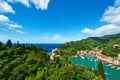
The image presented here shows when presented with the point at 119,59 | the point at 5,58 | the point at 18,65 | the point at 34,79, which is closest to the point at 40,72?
the point at 34,79

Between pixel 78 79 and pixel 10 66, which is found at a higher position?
pixel 10 66

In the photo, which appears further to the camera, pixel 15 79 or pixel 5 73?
pixel 5 73

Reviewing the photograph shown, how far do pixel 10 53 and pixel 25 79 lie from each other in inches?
1197

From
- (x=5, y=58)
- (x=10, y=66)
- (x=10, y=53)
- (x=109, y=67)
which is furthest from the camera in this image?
(x=109, y=67)

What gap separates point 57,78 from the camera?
6994 centimetres

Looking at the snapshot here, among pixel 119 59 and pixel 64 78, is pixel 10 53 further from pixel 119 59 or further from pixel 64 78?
pixel 119 59

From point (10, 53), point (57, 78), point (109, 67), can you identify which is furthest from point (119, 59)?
point (57, 78)

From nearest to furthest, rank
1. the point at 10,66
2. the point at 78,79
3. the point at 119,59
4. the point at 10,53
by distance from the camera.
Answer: the point at 78,79, the point at 10,66, the point at 10,53, the point at 119,59

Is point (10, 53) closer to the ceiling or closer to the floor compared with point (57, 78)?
closer to the ceiling

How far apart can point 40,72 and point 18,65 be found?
12575 millimetres

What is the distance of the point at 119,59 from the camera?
588ft

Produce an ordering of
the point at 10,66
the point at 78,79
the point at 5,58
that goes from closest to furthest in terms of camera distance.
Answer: the point at 78,79 < the point at 10,66 < the point at 5,58

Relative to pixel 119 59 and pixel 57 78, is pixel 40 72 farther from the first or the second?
pixel 119 59

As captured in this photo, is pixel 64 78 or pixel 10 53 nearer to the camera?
pixel 64 78
